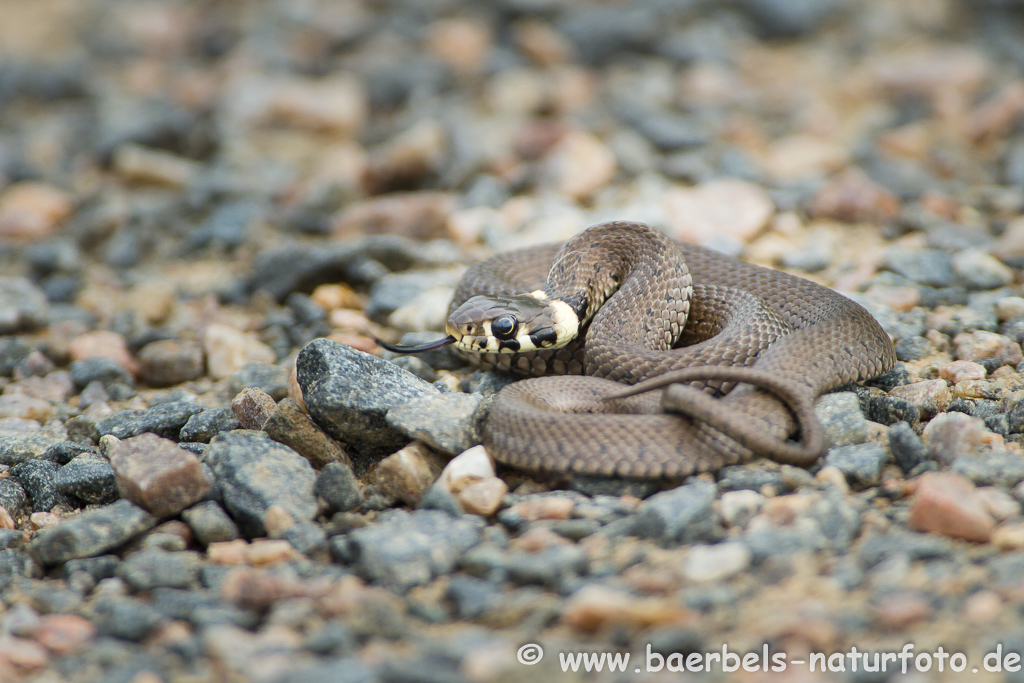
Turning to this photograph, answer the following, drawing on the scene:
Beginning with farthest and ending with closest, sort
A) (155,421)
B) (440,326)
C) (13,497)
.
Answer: (440,326) < (155,421) < (13,497)

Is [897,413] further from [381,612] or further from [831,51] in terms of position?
[831,51]

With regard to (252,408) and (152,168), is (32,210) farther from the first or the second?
(252,408)

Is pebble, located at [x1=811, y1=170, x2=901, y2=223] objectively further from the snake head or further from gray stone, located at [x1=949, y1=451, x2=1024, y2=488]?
gray stone, located at [x1=949, y1=451, x2=1024, y2=488]

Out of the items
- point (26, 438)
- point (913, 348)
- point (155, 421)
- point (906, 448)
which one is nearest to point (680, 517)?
point (906, 448)

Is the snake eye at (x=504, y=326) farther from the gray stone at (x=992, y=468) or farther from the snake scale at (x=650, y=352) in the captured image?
the gray stone at (x=992, y=468)

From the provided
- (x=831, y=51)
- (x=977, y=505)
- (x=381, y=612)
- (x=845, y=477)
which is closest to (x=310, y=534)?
(x=381, y=612)
